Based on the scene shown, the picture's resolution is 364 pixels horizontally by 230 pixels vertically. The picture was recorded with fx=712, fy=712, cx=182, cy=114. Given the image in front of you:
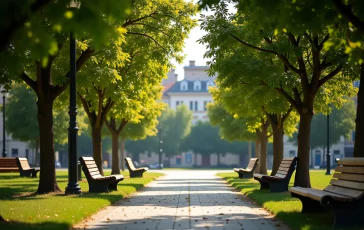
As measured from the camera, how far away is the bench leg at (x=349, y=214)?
11180 mm

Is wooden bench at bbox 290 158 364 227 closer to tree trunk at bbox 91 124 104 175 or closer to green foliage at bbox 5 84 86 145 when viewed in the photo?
tree trunk at bbox 91 124 104 175

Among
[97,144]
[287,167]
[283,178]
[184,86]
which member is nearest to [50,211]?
[283,178]

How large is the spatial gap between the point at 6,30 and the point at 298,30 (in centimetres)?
417

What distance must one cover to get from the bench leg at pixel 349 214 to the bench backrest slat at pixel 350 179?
195 millimetres

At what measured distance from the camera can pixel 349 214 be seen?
11.2 meters

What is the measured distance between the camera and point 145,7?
2325cm

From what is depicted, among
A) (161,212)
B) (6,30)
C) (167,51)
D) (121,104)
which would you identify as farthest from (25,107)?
(6,30)

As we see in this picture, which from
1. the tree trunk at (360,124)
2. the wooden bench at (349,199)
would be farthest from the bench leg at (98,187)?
the wooden bench at (349,199)

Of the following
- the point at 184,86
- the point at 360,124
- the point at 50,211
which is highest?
the point at 184,86

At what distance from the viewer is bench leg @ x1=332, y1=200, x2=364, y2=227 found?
11.2 metres

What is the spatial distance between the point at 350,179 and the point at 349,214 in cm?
76

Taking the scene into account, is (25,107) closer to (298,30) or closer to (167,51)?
(167,51)

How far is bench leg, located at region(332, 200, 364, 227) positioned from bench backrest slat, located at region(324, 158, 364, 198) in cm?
20

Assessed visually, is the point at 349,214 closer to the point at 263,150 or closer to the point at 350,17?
the point at 350,17
